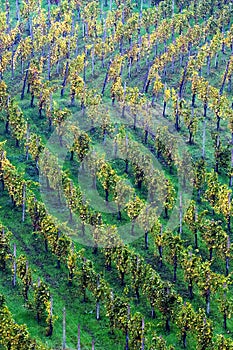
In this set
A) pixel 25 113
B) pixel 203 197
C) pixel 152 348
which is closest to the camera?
pixel 152 348

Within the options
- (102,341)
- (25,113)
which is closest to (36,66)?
(25,113)

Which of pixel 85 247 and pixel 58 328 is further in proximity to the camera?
pixel 85 247

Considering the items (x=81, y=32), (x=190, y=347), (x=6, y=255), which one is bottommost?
(x=190, y=347)

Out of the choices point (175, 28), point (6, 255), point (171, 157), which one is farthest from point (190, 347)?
point (175, 28)

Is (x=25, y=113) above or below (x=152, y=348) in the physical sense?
above

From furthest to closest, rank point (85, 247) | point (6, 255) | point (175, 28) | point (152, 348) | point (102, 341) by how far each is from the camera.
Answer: point (175, 28)
point (85, 247)
point (6, 255)
point (102, 341)
point (152, 348)

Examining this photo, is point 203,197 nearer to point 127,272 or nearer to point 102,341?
point 127,272
